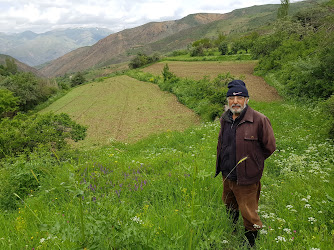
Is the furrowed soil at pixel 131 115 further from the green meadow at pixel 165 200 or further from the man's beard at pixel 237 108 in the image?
the man's beard at pixel 237 108

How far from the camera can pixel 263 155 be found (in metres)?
2.94

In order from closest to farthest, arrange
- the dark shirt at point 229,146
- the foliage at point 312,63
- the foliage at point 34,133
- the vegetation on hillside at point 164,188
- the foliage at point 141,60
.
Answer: the vegetation on hillside at point 164,188 → the dark shirt at point 229,146 → the foliage at point 34,133 → the foliage at point 312,63 → the foliage at point 141,60

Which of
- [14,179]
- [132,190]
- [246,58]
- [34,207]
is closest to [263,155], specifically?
[132,190]

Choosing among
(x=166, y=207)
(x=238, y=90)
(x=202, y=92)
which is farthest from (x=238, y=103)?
(x=202, y=92)

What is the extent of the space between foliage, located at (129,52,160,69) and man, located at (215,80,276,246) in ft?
178

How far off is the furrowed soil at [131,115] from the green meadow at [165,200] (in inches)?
219

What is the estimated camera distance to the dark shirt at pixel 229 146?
294cm

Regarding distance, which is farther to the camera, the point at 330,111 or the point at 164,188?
the point at 330,111

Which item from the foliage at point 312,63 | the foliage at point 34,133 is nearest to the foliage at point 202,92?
the foliage at point 312,63

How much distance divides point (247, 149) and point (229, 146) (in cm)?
26

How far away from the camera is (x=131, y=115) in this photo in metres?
21.3

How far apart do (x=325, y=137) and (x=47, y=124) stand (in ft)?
37.1

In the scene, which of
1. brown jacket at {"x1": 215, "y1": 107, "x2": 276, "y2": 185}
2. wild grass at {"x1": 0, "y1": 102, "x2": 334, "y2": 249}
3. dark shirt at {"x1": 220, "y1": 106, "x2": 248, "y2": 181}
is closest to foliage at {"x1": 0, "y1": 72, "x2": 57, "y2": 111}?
wild grass at {"x1": 0, "y1": 102, "x2": 334, "y2": 249}

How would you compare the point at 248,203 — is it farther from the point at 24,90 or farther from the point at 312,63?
the point at 24,90
